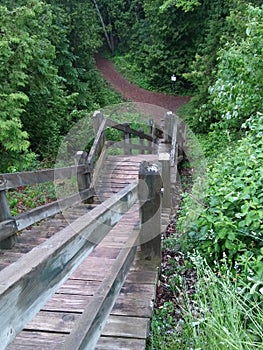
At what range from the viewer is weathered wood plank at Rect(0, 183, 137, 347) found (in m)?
0.76

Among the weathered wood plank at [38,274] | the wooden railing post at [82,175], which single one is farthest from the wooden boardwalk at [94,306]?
the wooden railing post at [82,175]

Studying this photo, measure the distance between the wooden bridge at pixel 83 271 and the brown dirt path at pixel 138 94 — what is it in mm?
13704

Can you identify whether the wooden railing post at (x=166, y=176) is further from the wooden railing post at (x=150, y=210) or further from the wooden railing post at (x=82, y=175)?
the wooden railing post at (x=150, y=210)

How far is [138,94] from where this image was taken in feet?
61.6

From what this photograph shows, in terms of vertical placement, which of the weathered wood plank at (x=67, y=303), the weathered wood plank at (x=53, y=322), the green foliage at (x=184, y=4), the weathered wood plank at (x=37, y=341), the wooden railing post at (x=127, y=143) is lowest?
the weathered wood plank at (x=37, y=341)

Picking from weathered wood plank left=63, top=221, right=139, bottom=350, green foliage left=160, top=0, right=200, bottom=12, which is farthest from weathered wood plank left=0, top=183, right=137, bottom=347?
green foliage left=160, top=0, right=200, bottom=12

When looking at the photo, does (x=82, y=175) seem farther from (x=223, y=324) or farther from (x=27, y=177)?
(x=223, y=324)

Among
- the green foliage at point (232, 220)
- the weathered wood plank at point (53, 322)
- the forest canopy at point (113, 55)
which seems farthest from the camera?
the forest canopy at point (113, 55)

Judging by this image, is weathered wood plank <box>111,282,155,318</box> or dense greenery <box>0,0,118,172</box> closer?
weathered wood plank <box>111,282,155,318</box>

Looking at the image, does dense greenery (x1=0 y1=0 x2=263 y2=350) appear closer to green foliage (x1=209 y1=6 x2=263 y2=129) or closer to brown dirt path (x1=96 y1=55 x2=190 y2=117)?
green foliage (x1=209 y1=6 x2=263 y2=129)

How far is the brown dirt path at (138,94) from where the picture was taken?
1788cm

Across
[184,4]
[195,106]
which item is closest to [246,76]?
[195,106]

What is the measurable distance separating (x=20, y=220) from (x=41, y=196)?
370 cm

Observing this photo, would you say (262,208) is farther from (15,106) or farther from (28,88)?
(28,88)
